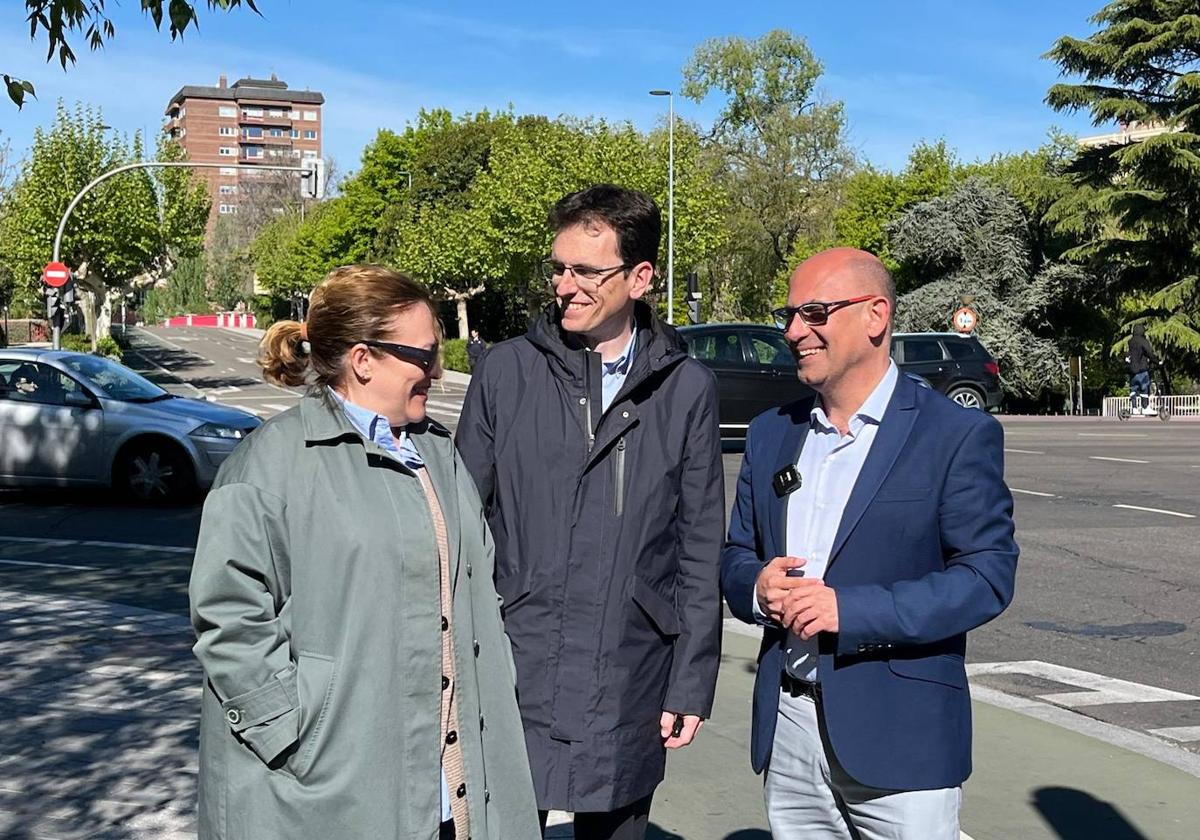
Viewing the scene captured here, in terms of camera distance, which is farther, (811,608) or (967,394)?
(967,394)

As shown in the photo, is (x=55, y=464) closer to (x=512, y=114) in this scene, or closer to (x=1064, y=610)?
(x=1064, y=610)

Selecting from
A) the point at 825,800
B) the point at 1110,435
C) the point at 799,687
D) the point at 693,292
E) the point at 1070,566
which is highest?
the point at 693,292

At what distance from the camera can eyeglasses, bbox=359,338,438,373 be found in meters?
2.86

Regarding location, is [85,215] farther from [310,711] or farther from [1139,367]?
[310,711]

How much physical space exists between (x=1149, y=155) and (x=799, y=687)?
119ft

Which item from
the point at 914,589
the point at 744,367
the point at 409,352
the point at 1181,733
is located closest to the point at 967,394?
the point at 744,367

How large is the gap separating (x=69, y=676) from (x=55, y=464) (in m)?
7.89

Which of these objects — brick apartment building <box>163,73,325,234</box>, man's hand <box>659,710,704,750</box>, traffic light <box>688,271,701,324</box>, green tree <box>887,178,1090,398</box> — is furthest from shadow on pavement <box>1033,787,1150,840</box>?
brick apartment building <box>163,73,325,234</box>

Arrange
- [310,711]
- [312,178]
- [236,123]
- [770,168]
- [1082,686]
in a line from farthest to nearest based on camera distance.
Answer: [236,123] → [770,168] → [312,178] → [1082,686] → [310,711]

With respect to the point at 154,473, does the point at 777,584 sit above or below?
above

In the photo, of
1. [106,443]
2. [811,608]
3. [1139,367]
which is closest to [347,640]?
[811,608]

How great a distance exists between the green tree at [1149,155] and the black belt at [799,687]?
35.8m

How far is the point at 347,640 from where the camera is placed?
2617 millimetres

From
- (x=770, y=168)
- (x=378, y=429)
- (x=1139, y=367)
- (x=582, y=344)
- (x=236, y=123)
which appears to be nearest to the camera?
(x=378, y=429)
